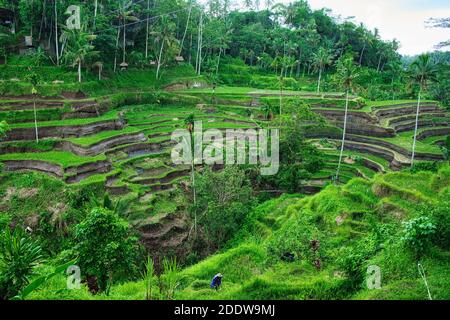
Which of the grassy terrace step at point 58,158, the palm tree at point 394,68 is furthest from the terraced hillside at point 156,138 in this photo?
the palm tree at point 394,68

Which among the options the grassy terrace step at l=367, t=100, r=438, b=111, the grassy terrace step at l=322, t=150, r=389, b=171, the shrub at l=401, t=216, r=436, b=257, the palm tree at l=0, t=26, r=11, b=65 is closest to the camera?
the shrub at l=401, t=216, r=436, b=257

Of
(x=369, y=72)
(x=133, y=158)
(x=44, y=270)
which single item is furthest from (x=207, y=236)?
(x=369, y=72)

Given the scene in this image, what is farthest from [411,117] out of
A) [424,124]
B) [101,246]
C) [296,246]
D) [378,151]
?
[101,246]

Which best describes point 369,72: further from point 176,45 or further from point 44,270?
point 44,270

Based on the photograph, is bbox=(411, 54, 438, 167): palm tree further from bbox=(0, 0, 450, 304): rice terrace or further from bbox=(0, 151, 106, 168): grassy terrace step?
bbox=(0, 151, 106, 168): grassy terrace step

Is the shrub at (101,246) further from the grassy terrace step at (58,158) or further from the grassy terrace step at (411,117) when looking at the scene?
the grassy terrace step at (411,117)

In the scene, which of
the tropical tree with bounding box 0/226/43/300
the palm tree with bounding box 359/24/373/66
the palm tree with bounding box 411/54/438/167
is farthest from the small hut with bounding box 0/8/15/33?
the palm tree with bounding box 359/24/373/66
